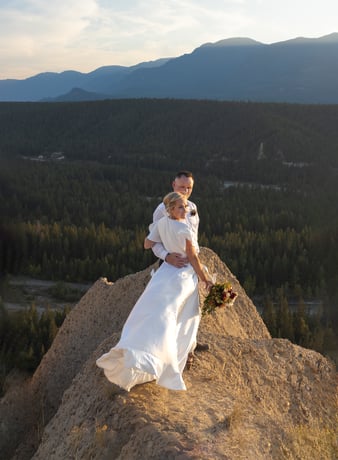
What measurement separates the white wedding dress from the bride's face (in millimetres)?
53

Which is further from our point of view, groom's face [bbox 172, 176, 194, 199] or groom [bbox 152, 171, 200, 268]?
groom's face [bbox 172, 176, 194, 199]

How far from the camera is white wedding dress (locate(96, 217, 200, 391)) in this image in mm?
4809

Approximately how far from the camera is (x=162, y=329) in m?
5.02

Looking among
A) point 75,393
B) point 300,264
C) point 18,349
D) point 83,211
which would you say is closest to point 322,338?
point 18,349

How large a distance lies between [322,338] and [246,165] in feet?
157

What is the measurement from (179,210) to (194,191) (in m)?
38.9

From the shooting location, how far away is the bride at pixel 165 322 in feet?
15.8

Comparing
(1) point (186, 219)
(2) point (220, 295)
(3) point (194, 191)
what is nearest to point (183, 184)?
(1) point (186, 219)

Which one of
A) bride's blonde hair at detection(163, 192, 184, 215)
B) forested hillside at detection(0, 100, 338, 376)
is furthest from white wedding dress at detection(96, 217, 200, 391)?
forested hillside at detection(0, 100, 338, 376)

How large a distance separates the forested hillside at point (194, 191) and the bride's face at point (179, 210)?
7161 millimetres

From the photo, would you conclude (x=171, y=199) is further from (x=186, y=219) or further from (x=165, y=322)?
(x=165, y=322)

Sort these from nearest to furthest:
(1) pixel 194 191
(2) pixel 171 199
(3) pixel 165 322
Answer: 1. (3) pixel 165 322
2. (2) pixel 171 199
3. (1) pixel 194 191

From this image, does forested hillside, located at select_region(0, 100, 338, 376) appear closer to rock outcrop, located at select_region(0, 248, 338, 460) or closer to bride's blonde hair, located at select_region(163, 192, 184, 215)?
rock outcrop, located at select_region(0, 248, 338, 460)

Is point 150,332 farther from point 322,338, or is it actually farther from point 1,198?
point 1,198
